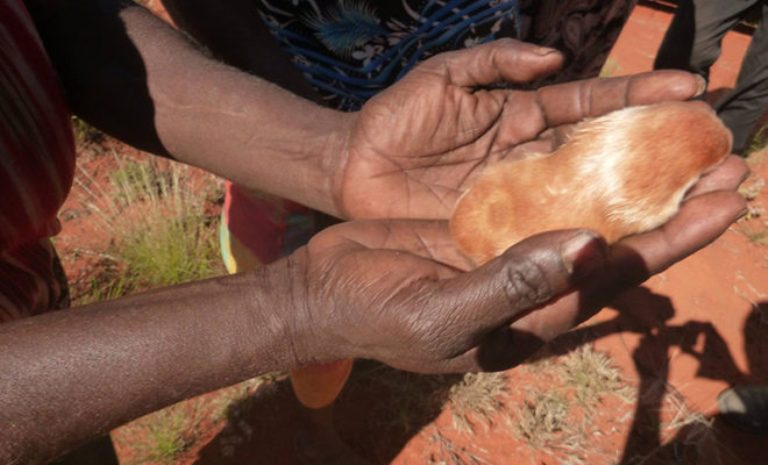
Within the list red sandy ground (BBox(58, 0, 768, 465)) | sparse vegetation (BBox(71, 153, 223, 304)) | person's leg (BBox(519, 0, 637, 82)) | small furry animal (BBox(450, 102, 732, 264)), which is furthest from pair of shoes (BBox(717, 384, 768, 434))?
sparse vegetation (BBox(71, 153, 223, 304))

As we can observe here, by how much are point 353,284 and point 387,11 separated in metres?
1.26

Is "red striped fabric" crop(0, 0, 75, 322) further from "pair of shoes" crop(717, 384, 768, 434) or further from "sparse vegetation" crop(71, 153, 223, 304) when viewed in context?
"pair of shoes" crop(717, 384, 768, 434)

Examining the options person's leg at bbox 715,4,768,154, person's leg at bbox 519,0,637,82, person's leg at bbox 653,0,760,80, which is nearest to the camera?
person's leg at bbox 519,0,637,82

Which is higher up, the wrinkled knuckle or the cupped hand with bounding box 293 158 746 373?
the wrinkled knuckle

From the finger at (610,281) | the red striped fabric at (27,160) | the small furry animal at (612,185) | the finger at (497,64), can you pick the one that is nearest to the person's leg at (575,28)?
A: the finger at (497,64)

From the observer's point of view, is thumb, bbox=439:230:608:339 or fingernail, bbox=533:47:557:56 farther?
fingernail, bbox=533:47:557:56

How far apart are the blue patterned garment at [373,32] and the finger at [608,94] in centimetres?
53

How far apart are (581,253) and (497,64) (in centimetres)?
75

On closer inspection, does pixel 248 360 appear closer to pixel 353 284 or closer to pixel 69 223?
pixel 353 284

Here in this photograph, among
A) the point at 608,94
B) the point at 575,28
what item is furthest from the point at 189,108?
the point at 575,28

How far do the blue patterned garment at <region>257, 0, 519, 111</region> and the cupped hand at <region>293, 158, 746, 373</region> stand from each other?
971 mm

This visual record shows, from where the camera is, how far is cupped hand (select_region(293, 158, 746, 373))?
1.22 meters

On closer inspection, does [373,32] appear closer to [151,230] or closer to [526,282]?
[526,282]

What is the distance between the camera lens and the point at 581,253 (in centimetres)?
120
